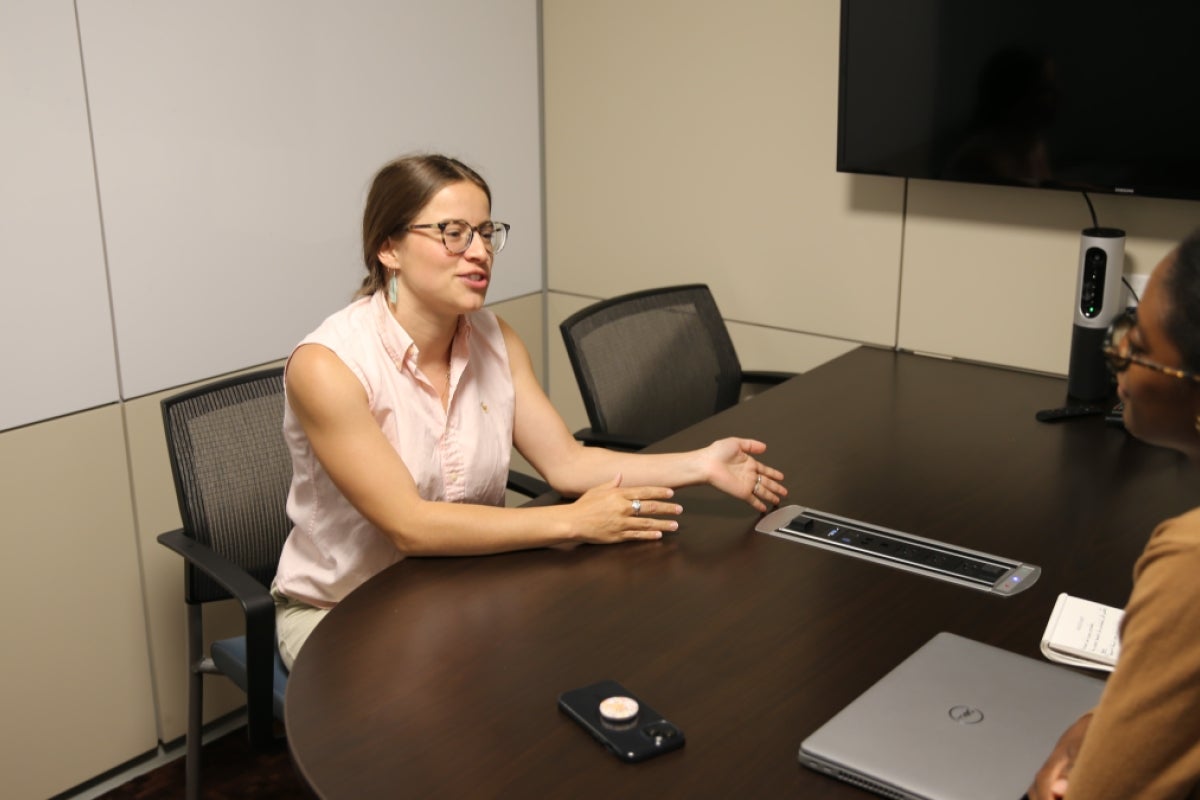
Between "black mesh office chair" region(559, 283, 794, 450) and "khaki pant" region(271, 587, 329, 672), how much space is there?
81 centimetres

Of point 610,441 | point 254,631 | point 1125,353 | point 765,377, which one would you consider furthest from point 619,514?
point 765,377

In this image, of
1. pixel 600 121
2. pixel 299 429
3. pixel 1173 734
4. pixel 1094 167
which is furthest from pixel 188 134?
pixel 1173 734

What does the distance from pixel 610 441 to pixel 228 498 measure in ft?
2.80

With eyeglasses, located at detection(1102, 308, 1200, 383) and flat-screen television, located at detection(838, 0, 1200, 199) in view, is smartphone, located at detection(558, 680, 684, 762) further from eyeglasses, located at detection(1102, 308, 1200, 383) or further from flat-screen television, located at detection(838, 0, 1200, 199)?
flat-screen television, located at detection(838, 0, 1200, 199)

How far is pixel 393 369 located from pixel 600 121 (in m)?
1.74

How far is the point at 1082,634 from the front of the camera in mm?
1688

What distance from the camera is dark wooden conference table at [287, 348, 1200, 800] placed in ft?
4.69

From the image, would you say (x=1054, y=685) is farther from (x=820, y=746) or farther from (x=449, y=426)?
(x=449, y=426)

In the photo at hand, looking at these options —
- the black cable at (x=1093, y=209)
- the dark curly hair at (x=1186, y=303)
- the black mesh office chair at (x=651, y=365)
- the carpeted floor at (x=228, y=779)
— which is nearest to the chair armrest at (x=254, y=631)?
the carpeted floor at (x=228, y=779)

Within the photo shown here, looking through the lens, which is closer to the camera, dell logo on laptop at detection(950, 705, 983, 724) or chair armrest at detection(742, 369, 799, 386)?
dell logo on laptop at detection(950, 705, 983, 724)

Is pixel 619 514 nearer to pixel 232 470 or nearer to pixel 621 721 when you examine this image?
pixel 621 721

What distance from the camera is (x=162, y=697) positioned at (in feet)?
9.86

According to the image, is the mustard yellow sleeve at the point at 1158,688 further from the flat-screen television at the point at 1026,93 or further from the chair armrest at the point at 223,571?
the flat-screen television at the point at 1026,93

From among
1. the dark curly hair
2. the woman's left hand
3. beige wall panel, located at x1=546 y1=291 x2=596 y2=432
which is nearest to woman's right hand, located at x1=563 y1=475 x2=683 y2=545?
the woman's left hand
